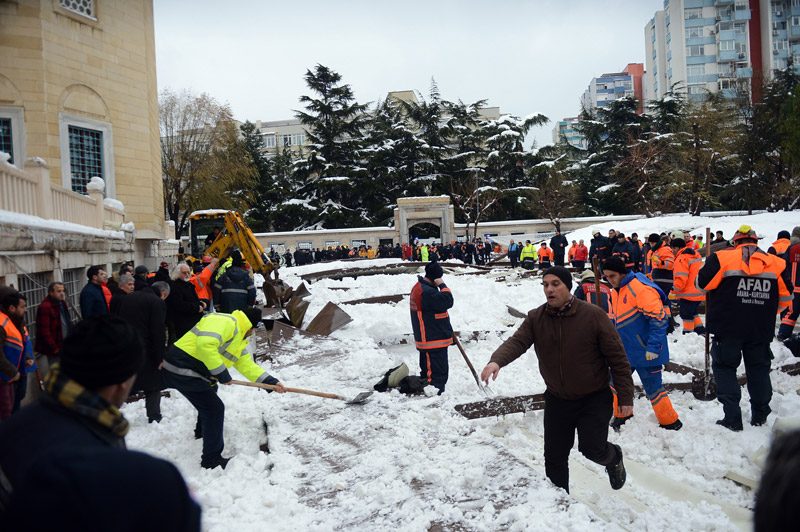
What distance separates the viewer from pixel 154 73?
20875 millimetres

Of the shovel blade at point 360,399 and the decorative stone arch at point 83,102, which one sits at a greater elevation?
A: the decorative stone arch at point 83,102

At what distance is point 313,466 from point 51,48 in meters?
16.1

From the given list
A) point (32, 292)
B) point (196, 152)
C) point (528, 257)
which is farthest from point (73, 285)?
point (196, 152)

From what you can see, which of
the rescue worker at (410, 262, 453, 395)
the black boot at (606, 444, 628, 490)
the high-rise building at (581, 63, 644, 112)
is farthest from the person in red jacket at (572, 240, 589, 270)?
the high-rise building at (581, 63, 644, 112)

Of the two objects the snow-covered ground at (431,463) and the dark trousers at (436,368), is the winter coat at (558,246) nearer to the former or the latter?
the snow-covered ground at (431,463)

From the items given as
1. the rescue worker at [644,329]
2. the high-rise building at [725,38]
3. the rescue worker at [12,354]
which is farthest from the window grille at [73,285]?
the high-rise building at [725,38]

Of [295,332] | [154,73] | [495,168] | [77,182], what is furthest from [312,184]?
[295,332]

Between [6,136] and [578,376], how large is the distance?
1751 cm

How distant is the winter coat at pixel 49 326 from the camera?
6.93 meters

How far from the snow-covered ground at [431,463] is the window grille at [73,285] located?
438 centimetres

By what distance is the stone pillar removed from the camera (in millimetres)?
10000

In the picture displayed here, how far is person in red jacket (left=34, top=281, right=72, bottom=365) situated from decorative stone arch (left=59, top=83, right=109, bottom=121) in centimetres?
Result: 1179

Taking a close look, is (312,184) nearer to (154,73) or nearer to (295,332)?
(154,73)

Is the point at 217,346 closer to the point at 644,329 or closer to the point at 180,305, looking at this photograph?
the point at 180,305
